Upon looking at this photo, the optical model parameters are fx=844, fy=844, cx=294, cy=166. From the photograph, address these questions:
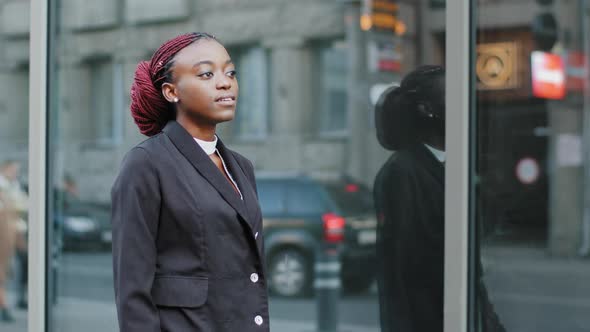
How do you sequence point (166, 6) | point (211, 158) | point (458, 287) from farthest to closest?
point (166, 6), point (458, 287), point (211, 158)

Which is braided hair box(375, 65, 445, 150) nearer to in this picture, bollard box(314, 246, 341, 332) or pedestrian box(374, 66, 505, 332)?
pedestrian box(374, 66, 505, 332)

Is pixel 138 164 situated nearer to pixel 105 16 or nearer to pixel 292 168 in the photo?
pixel 105 16

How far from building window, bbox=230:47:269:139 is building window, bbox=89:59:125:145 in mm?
1046

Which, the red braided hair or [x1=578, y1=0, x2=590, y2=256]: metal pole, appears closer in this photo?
the red braided hair

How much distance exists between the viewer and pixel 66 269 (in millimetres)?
4195

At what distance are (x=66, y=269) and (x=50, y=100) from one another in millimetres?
910

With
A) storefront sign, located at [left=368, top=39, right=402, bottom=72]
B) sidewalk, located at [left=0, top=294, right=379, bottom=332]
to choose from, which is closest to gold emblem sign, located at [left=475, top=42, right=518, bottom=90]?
sidewalk, located at [left=0, top=294, right=379, bottom=332]

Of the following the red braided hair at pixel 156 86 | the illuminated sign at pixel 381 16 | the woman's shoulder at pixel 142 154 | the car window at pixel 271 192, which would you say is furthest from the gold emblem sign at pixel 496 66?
the car window at pixel 271 192

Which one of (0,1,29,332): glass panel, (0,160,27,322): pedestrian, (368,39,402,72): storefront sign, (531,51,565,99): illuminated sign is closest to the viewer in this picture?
(531,51,565,99): illuminated sign

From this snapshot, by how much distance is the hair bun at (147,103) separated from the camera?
2086 mm

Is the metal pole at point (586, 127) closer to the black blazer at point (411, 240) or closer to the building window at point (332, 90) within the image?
the black blazer at point (411, 240)

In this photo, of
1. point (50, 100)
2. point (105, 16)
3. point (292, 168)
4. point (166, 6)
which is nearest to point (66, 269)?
point (50, 100)

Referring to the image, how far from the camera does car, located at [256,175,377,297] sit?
545cm

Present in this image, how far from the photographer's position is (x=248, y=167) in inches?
88.9
